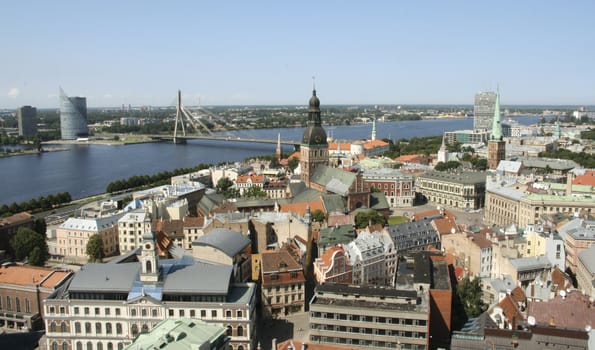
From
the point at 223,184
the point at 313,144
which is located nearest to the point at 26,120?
the point at 223,184

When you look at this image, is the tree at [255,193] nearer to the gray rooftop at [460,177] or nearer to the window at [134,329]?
the gray rooftop at [460,177]

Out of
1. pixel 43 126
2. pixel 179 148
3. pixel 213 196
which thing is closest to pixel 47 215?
pixel 213 196

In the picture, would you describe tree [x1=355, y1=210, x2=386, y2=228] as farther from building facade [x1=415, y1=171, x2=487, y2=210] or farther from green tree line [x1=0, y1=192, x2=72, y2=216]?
green tree line [x1=0, y1=192, x2=72, y2=216]

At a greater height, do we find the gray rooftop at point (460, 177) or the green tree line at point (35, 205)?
the gray rooftop at point (460, 177)

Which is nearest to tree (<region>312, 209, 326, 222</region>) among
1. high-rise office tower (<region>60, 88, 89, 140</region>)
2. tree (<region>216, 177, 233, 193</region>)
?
tree (<region>216, 177, 233, 193</region>)

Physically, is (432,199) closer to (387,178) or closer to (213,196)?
(387,178)

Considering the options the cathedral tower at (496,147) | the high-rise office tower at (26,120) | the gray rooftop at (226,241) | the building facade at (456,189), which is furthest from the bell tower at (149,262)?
the high-rise office tower at (26,120)
